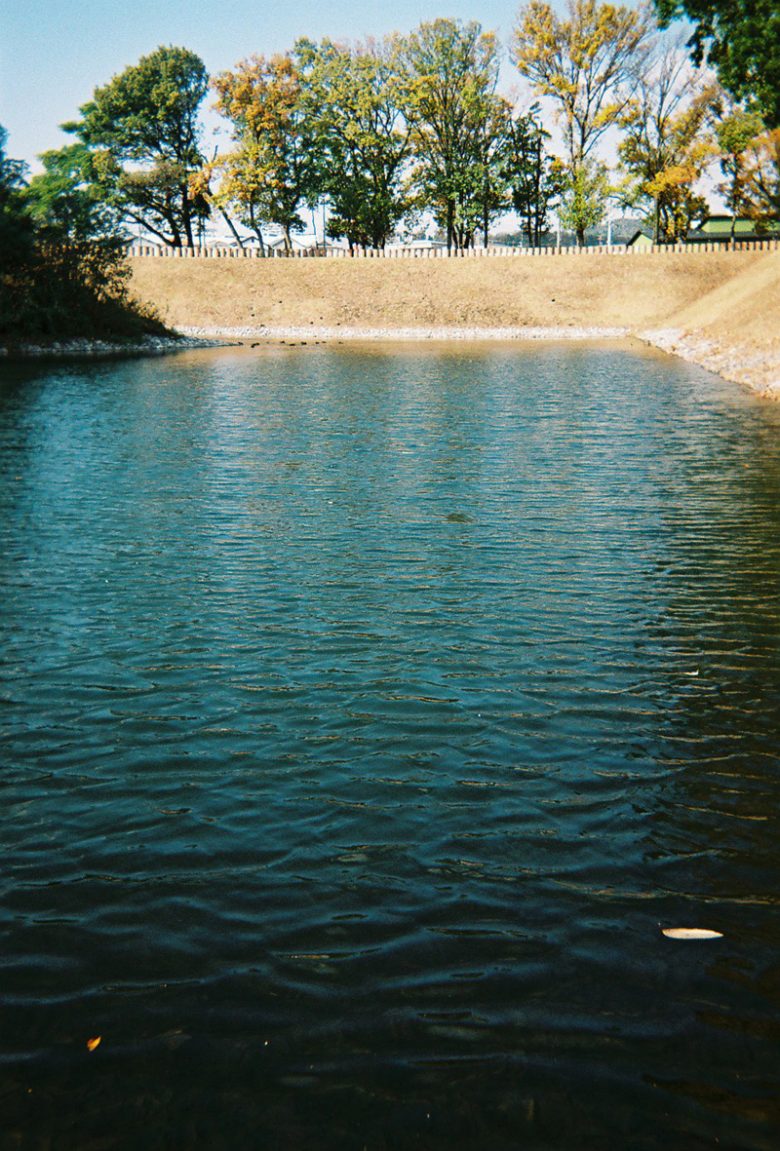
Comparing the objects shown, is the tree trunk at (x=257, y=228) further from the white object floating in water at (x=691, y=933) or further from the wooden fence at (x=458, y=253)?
the white object floating in water at (x=691, y=933)

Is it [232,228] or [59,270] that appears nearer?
[59,270]

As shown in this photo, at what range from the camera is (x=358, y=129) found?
333 ft

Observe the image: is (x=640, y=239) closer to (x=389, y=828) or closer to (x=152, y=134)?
(x=152, y=134)

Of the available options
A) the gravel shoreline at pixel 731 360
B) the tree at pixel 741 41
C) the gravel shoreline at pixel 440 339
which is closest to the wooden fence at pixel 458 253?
the gravel shoreline at pixel 440 339

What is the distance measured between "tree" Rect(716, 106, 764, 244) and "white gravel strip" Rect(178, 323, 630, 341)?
2285 cm

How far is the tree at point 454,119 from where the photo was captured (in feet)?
321

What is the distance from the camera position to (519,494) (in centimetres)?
1908

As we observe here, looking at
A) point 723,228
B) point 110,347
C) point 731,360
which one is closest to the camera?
point 731,360

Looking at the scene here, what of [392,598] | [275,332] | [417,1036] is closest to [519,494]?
[392,598]

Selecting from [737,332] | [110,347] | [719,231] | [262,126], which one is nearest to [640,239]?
[719,231]

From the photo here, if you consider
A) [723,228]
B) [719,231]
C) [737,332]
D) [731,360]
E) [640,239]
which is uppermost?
[640,239]

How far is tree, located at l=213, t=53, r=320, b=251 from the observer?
98625 millimetres

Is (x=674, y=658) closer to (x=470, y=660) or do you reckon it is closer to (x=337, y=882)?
(x=470, y=660)

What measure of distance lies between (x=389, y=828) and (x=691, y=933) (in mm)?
2150
